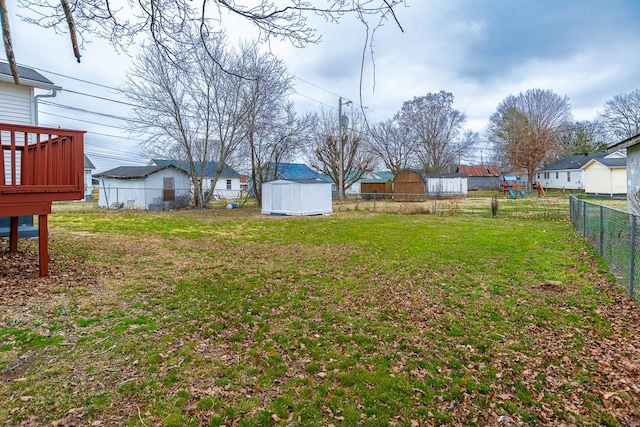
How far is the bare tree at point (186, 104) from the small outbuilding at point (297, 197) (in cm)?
428

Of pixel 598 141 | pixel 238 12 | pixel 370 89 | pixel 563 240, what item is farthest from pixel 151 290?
pixel 598 141

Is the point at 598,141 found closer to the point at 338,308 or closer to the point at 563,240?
the point at 563,240

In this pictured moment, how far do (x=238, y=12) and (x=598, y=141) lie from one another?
161ft

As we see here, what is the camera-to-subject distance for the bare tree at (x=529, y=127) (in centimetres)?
3341

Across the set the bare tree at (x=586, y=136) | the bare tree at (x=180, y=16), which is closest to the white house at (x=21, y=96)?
the bare tree at (x=180, y=16)

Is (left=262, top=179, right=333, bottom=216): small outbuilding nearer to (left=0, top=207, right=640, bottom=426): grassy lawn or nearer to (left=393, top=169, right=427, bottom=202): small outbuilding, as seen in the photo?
(left=0, top=207, right=640, bottom=426): grassy lawn

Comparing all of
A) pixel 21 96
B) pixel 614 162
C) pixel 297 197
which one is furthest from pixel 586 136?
pixel 21 96

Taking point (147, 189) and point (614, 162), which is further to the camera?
point (614, 162)

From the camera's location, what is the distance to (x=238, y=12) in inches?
125

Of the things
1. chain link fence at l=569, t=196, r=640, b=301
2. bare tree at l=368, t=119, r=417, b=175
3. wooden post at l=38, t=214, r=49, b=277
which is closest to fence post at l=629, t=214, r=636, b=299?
chain link fence at l=569, t=196, r=640, b=301

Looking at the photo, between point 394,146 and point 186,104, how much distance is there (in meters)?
21.8

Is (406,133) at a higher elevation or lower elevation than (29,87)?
higher

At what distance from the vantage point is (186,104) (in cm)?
1914

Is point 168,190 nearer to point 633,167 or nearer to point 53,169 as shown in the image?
point 53,169
